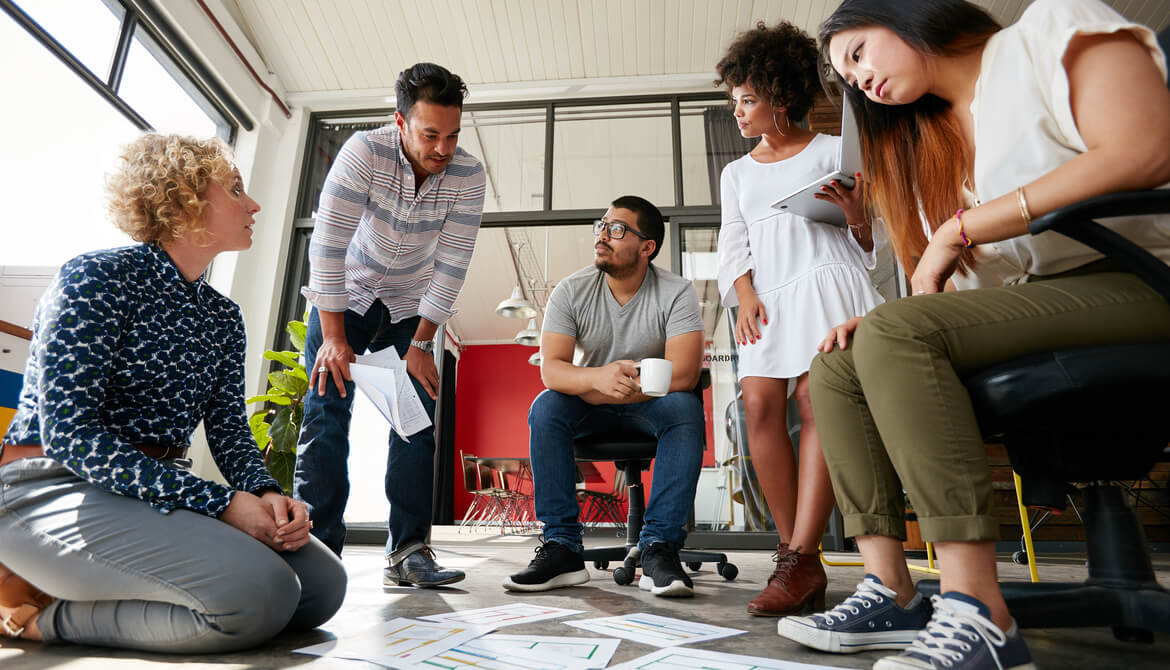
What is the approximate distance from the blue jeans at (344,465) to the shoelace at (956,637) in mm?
1282

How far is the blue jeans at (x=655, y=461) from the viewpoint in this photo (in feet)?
5.40

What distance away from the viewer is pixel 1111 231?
0.74m

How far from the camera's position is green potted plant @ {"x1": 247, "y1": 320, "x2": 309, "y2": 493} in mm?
3221

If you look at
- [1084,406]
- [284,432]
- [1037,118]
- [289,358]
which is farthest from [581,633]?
[289,358]

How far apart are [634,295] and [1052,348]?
50.4 inches

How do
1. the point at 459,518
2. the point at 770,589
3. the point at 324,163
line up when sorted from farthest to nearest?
the point at 459,518 < the point at 324,163 < the point at 770,589

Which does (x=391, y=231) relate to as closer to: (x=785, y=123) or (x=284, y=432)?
(x=785, y=123)

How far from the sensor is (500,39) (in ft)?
13.4

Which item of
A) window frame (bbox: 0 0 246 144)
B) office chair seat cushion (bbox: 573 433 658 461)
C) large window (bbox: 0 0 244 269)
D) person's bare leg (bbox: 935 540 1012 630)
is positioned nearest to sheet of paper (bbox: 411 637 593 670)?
person's bare leg (bbox: 935 540 1012 630)

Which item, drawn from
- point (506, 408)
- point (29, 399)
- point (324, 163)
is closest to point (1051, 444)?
point (29, 399)

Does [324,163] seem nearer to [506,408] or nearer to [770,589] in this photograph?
[770,589]

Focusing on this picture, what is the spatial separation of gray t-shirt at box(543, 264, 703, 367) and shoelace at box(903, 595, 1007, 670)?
1.19 meters

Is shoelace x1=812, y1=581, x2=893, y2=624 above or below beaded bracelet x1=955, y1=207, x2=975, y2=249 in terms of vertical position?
below

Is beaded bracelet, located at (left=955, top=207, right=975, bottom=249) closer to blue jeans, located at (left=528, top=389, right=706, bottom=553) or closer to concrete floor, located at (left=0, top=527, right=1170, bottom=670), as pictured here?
concrete floor, located at (left=0, top=527, right=1170, bottom=670)
